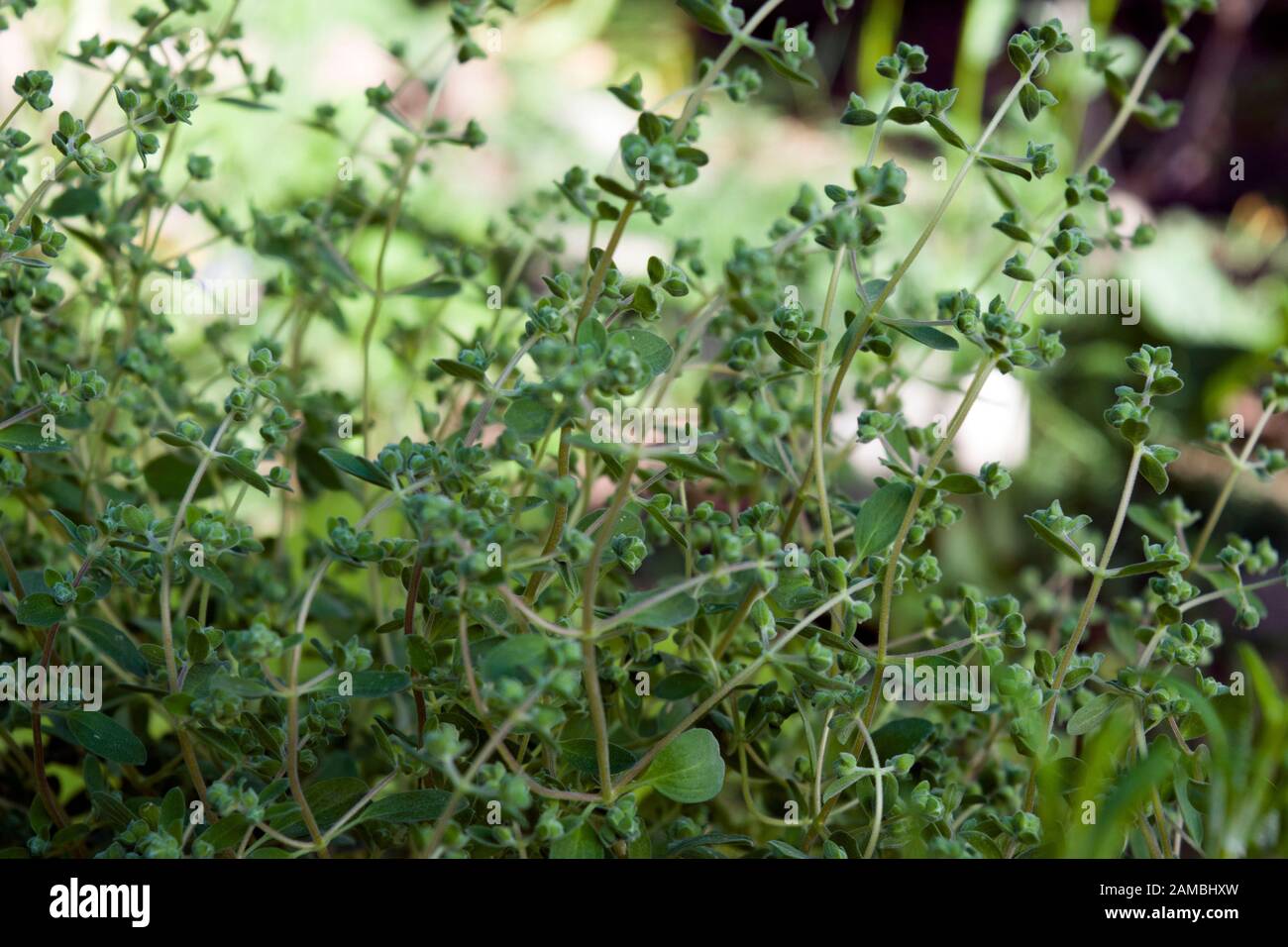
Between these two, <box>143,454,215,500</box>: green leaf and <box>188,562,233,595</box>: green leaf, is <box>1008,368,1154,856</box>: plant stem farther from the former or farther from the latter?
<box>143,454,215,500</box>: green leaf

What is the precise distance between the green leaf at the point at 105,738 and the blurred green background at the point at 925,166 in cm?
90

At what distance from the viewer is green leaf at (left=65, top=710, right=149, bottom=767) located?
479 mm

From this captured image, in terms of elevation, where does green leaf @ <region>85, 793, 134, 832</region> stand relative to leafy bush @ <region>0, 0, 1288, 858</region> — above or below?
below

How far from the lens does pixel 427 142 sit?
2.20 feet

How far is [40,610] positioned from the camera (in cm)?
48

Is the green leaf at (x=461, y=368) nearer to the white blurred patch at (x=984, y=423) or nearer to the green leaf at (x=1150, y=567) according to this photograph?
the green leaf at (x=1150, y=567)

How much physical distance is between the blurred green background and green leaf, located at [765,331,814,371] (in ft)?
3.11

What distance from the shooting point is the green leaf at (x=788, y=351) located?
471 millimetres

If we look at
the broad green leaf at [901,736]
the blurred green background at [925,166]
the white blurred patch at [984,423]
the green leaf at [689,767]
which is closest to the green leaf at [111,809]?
the green leaf at [689,767]

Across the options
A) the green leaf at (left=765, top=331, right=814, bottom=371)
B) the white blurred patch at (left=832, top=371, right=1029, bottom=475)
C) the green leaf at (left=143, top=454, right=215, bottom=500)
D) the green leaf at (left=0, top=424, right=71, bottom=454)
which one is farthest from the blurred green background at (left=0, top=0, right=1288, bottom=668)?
the green leaf at (left=765, top=331, right=814, bottom=371)

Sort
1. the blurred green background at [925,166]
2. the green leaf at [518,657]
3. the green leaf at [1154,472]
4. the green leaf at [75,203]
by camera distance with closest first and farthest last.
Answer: the green leaf at [518,657] → the green leaf at [1154,472] → the green leaf at [75,203] → the blurred green background at [925,166]

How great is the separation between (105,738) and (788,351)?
339mm
